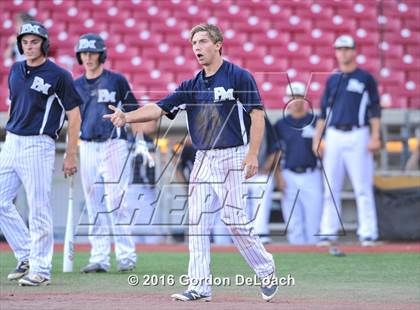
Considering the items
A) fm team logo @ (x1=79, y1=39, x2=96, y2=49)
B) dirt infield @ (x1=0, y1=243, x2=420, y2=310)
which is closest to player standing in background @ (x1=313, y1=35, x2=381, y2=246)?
dirt infield @ (x1=0, y1=243, x2=420, y2=310)

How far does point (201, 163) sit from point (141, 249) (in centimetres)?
533

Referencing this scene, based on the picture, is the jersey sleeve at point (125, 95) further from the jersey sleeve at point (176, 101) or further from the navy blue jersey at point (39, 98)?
the jersey sleeve at point (176, 101)

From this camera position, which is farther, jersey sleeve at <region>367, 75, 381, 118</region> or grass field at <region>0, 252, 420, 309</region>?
jersey sleeve at <region>367, 75, 381, 118</region>

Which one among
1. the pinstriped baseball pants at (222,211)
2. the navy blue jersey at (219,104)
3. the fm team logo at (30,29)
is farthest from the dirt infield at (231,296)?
the fm team logo at (30,29)

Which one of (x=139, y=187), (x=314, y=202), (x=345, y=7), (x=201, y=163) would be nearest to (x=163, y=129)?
(x=139, y=187)

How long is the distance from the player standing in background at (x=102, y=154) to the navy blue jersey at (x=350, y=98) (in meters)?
3.12

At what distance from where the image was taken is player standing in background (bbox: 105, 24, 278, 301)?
20.4 feet

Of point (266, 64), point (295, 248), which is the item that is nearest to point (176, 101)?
point (295, 248)

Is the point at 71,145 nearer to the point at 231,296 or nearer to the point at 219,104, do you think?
the point at 219,104

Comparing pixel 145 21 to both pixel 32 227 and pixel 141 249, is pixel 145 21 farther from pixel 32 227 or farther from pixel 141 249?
pixel 32 227

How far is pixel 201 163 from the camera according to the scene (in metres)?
6.36

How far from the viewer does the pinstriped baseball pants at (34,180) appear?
7332 millimetres

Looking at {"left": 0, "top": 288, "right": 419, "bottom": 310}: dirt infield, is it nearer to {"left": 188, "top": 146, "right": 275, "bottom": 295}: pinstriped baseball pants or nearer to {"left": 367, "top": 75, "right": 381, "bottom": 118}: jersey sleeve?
{"left": 188, "top": 146, "right": 275, "bottom": 295}: pinstriped baseball pants

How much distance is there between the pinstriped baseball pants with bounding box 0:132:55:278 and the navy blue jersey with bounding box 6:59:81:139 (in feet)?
0.28
